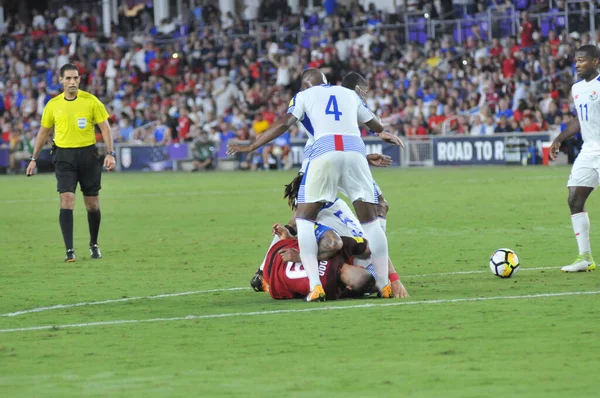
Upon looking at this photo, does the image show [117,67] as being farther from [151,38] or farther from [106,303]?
[106,303]

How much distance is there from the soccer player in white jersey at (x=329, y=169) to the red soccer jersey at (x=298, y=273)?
8.5 inches

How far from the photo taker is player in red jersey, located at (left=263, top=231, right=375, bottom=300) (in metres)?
9.70

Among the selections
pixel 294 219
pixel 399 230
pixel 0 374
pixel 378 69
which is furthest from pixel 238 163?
pixel 0 374

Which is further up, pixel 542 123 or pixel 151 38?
pixel 151 38

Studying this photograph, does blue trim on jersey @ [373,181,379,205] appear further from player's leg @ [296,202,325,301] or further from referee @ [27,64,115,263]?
referee @ [27,64,115,263]

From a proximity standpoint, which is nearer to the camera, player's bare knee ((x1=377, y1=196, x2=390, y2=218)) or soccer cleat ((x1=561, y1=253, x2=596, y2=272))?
player's bare knee ((x1=377, y1=196, x2=390, y2=218))

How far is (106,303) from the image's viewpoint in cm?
990

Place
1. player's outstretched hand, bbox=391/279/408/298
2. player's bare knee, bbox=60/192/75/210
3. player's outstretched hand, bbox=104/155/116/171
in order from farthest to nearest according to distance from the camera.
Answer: player's bare knee, bbox=60/192/75/210 < player's outstretched hand, bbox=104/155/116/171 < player's outstretched hand, bbox=391/279/408/298

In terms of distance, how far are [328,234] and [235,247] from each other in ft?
17.8

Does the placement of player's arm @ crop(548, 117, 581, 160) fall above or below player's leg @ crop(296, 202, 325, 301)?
above

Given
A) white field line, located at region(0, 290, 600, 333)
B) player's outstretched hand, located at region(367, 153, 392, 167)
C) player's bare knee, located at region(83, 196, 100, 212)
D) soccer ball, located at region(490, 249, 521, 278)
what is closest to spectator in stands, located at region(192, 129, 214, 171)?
player's bare knee, located at region(83, 196, 100, 212)

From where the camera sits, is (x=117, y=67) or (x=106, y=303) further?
(x=117, y=67)

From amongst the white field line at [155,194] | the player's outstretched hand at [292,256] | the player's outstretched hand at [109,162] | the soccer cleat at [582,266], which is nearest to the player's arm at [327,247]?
the player's outstretched hand at [292,256]

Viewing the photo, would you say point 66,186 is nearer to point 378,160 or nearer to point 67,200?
point 67,200
